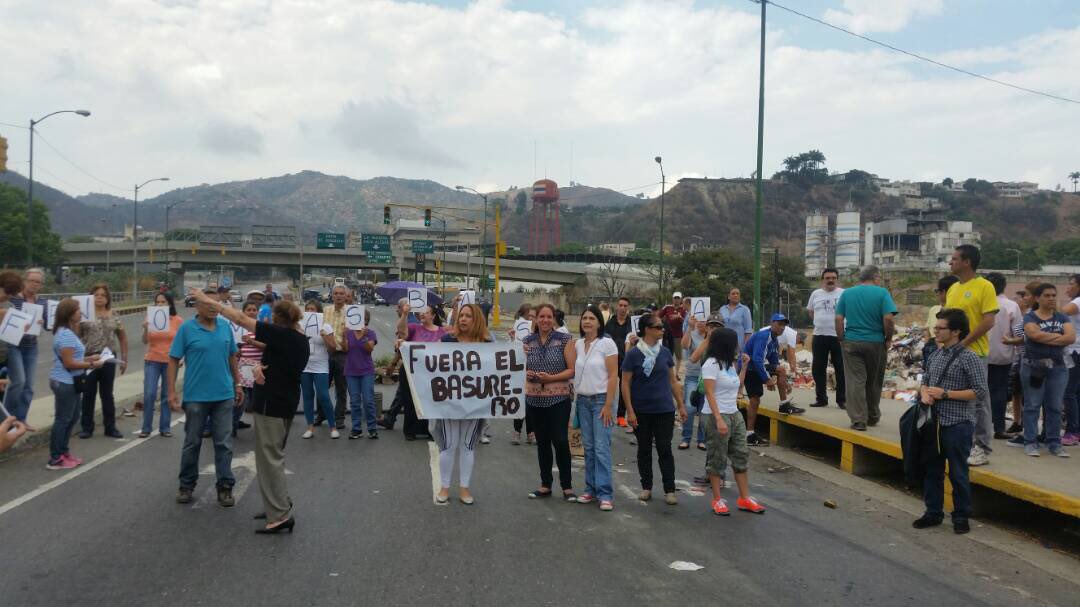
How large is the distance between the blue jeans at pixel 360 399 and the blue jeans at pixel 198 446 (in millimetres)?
3372

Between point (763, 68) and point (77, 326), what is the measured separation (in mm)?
16699

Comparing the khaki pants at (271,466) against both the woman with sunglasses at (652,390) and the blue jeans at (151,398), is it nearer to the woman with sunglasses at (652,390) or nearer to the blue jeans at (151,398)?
the woman with sunglasses at (652,390)

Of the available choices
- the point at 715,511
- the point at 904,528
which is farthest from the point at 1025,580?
the point at 715,511

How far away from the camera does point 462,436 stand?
7.98 meters

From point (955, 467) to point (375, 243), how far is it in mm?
77323

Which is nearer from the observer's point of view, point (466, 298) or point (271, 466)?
point (271, 466)

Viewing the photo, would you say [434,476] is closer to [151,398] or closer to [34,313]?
[151,398]

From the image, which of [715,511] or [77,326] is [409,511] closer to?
[715,511]

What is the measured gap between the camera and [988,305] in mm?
8070

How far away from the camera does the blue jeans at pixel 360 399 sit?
429 inches

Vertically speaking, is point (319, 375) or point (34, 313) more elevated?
point (34, 313)

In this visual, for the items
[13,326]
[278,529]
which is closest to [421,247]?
[13,326]

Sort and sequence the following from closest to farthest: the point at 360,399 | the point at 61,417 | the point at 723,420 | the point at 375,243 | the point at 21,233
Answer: the point at 723,420
the point at 61,417
the point at 360,399
the point at 21,233
the point at 375,243

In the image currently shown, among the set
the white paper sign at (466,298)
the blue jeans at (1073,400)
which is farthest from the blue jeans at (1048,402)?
the white paper sign at (466,298)
